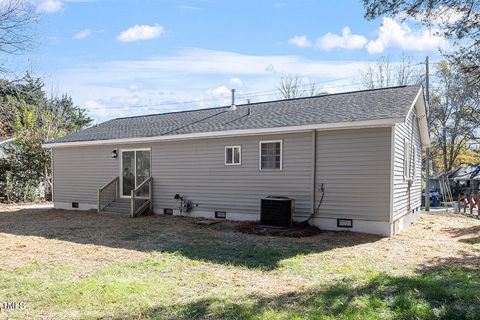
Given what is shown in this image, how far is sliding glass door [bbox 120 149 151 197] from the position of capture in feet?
46.0

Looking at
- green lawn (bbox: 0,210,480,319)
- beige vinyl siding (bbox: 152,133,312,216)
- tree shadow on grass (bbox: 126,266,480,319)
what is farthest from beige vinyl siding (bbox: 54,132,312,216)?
tree shadow on grass (bbox: 126,266,480,319)

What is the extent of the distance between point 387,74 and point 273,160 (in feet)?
85.4

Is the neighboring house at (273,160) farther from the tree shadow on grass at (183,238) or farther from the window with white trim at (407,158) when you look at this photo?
the tree shadow on grass at (183,238)

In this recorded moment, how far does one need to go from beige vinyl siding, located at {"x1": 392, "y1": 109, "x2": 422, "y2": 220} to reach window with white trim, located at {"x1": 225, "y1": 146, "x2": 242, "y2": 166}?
423 cm

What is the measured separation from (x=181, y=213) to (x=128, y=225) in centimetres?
199

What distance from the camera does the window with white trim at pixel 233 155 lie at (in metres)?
11.8

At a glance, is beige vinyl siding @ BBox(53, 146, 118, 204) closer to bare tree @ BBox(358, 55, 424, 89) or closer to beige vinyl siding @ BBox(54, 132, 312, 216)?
beige vinyl siding @ BBox(54, 132, 312, 216)

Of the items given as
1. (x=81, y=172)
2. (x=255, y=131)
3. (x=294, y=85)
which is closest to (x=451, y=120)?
(x=294, y=85)

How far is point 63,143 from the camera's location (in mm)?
15883

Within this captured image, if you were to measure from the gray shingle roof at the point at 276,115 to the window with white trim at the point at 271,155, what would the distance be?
1.79ft

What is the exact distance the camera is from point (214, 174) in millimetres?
12258

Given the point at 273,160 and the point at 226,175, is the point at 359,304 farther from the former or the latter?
the point at 226,175

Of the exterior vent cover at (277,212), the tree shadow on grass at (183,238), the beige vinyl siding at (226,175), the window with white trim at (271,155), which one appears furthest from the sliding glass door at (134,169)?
the exterior vent cover at (277,212)

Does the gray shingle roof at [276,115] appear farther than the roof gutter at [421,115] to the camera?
No
